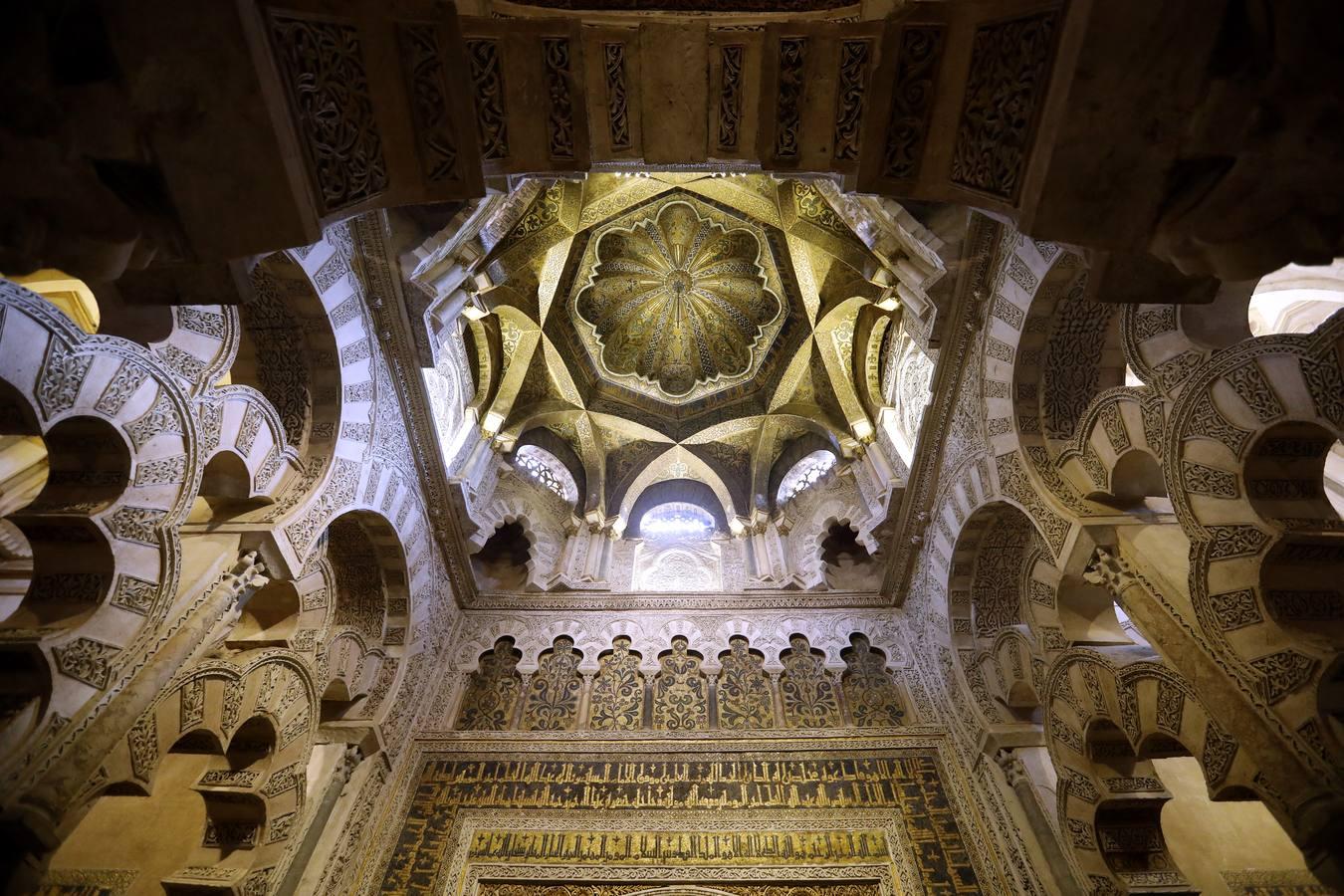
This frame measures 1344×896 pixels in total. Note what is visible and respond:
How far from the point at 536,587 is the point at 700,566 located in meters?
2.62

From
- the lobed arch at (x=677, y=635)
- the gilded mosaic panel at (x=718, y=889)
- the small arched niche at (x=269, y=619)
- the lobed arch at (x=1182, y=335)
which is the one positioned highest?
the lobed arch at (x=677, y=635)

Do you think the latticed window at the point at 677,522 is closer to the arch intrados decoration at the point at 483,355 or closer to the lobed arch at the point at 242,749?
the arch intrados decoration at the point at 483,355

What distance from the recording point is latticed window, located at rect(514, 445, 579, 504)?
9.84 meters

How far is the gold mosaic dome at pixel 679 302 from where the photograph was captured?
10156 mm

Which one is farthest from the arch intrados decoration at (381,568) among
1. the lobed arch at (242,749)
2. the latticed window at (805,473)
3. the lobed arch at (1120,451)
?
the lobed arch at (1120,451)

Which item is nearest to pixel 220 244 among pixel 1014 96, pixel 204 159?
pixel 204 159

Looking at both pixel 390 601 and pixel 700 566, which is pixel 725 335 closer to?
pixel 700 566

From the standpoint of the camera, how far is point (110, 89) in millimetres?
2164

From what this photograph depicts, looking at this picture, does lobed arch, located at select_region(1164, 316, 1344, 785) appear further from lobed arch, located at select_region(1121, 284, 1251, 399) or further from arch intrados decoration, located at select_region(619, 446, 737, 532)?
arch intrados decoration, located at select_region(619, 446, 737, 532)

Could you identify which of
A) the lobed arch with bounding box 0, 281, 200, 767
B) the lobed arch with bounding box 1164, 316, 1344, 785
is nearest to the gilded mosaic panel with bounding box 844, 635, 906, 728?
the lobed arch with bounding box 1164, 316, 1344, 785

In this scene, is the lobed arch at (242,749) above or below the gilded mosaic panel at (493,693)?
below

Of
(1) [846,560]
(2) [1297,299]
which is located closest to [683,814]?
(1) [846,560]

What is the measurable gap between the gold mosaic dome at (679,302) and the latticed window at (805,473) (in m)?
1.99

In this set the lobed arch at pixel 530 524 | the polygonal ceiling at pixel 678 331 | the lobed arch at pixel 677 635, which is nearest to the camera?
the lobed arch at pixel 677 635
